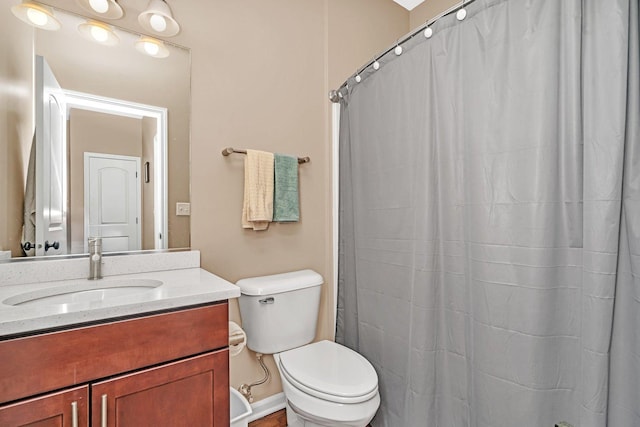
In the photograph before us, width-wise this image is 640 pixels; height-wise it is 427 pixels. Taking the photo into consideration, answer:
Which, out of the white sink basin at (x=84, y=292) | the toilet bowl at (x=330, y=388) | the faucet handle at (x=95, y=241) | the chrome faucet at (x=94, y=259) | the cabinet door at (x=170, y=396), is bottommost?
the toilet bowl at (x=330, y=388)

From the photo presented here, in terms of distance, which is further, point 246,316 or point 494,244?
point 246,316

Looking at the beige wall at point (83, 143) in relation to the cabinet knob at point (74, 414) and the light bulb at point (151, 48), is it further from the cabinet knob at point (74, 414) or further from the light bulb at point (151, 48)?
the cabinet knob at point (74, 414)

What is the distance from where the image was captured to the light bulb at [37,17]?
117cm

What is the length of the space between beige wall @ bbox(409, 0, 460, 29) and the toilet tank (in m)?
2.04

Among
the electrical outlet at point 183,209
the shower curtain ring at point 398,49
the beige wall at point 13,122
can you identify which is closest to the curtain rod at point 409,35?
the shower curtain ring at point 398,49

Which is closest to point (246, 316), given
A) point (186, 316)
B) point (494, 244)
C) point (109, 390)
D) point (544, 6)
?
point (186, 316)

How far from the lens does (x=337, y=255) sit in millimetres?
1950

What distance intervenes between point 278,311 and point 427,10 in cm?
233

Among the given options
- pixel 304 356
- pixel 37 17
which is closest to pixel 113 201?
pixel 37 17

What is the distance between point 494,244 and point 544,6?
794 mm

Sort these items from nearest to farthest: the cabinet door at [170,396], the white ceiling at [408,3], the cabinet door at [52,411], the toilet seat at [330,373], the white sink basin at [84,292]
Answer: the cabinet door at [52,411]
the cabinet door at [170,396]
the white sink basin at [84,292]
the toilet seat at [330,373]
the white ceiling at [408,3]

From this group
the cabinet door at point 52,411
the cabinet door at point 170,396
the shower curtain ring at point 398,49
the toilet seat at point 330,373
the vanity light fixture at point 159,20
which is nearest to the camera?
the cabinet door at point 52,411

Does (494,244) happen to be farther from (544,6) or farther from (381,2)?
(381,2)

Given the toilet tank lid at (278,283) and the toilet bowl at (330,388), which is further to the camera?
the toilet tank lid at (278,283)
